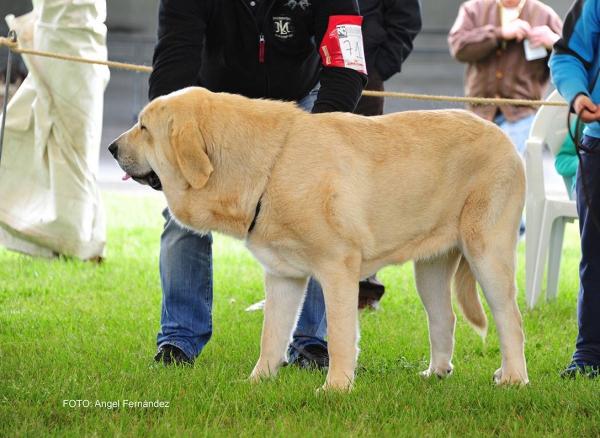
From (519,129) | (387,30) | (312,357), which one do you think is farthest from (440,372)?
(519,129)

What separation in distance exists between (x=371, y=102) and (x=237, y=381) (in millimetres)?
3011

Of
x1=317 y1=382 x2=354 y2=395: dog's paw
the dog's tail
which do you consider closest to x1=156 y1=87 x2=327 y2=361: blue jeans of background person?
x1=317 y1=382 x2=354 y2=395: dog's paw

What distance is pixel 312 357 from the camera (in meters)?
4.43

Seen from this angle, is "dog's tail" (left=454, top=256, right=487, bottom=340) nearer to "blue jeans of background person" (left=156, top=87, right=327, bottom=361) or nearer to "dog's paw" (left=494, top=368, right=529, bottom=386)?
"dog's paw" (left=494, top=368, right=529, bottom=386)

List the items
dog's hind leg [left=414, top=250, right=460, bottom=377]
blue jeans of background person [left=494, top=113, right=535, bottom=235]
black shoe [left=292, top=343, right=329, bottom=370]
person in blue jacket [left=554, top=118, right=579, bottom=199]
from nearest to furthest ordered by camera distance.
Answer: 1. dog's hind leg [left=414, top=250, right=460, bottom=377]
2. black shoe [left=292, top=343, right=329, bottom=370]
3. person in blue jacket [left=554, top=118, right=579, bottom=199]
4. blue jeans of background person [left=494, top=113, right=535, bottom=235]

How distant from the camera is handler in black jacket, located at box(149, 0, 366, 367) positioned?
4.05 metres

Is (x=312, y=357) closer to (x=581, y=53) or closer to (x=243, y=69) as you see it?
(x=243, y=69)

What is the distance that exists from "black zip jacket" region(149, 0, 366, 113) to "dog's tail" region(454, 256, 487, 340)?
1.04 metres

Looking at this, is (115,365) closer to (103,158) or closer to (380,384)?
(380,384)

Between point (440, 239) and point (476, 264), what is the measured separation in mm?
212

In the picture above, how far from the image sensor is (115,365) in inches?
164

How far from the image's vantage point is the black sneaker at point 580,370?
4.15m

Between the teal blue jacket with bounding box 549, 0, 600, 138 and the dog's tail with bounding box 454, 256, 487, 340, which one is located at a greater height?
the teal blue jacket with bounding box 549, 0, 600, 138

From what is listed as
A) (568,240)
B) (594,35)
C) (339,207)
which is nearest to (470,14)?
(568,240)
